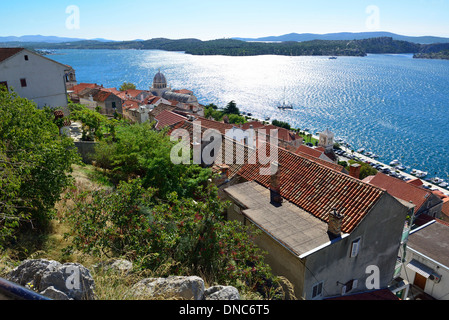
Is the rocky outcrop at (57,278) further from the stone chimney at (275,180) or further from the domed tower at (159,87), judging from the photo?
the domed tower at (159,87)

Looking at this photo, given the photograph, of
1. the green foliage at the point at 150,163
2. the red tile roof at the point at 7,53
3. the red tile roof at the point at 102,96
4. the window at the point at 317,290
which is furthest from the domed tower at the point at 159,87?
the window at the point at 317,290

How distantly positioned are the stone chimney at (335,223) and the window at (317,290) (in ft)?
6.64

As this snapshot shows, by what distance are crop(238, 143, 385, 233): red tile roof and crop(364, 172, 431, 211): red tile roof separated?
28.3 m

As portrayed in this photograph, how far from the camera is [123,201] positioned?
31.5 ft

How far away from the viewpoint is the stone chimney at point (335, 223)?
38.6ft

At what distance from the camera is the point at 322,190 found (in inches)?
560

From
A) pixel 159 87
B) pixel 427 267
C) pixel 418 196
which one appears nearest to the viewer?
pixel 427 267

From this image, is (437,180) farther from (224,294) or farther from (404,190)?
(224,294)

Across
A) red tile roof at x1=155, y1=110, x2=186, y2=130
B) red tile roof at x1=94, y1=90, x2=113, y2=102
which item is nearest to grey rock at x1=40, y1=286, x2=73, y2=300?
red tile roof at x1=155, y1=110, x2=186, y2=130

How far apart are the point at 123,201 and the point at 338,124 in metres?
100

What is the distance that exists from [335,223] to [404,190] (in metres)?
33.7

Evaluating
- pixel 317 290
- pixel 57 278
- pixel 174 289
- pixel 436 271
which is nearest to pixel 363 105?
pixel 436 271

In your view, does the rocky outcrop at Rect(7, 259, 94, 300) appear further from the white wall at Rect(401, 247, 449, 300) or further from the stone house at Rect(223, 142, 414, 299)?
the white wall at Rect(401, 247, 449, 300)

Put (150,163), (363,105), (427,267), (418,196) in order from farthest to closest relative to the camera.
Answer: (363,105) < (418,196) < (427,267) < (150,163)
